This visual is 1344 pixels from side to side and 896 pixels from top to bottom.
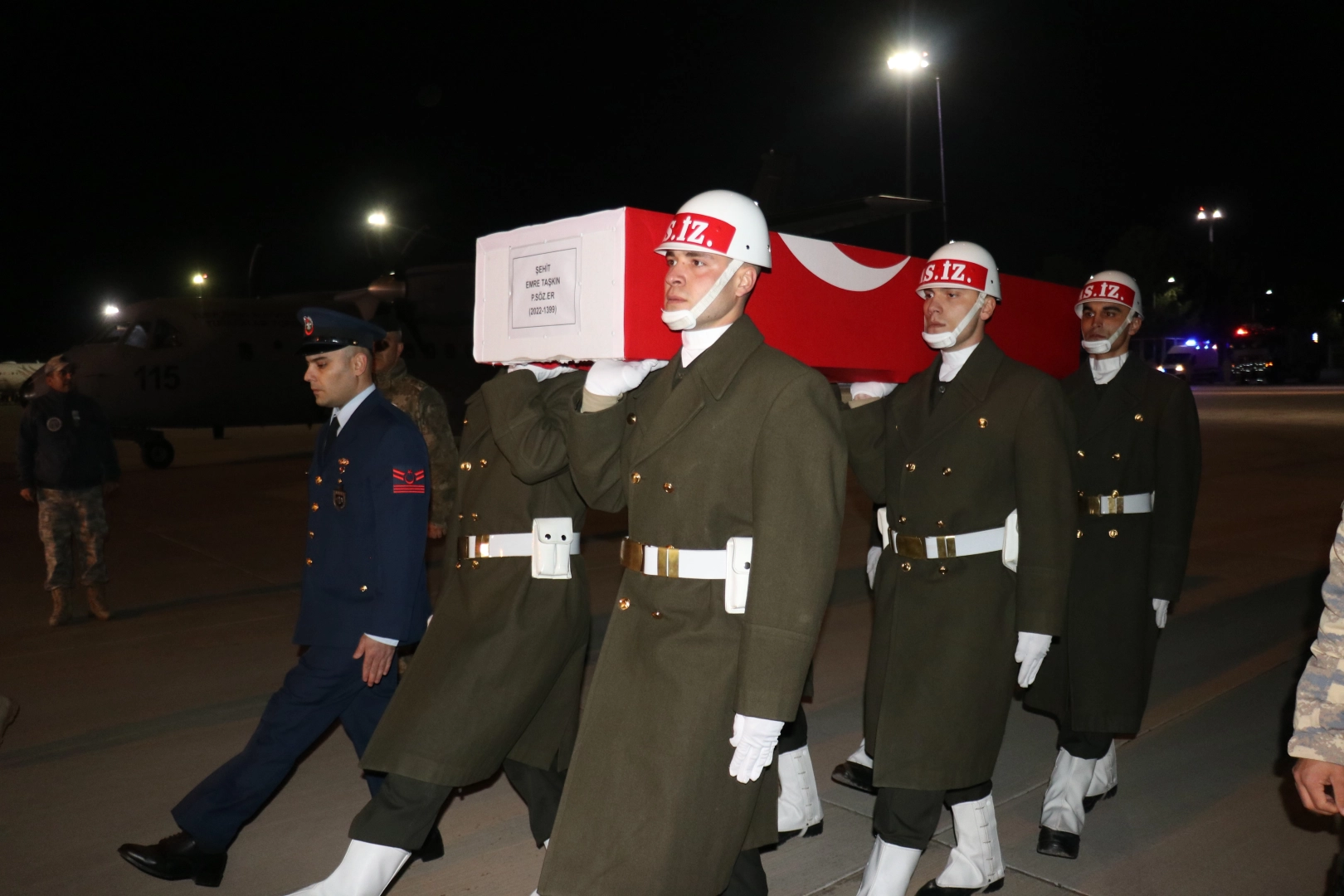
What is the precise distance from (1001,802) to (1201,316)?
248ft

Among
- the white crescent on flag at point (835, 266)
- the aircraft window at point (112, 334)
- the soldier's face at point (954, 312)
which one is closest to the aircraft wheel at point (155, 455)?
the aircraft window at point (112, 334)

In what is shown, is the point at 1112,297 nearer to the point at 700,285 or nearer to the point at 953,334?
the point at 953,334

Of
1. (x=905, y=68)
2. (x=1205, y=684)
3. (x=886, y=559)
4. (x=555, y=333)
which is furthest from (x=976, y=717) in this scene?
(x=905, y=68)

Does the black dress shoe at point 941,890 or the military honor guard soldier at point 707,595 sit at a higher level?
the military honor guard soldier at point 707,595

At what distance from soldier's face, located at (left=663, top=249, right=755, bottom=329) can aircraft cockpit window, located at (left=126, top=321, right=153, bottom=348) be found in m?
17.5

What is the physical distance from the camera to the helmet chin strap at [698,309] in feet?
8.66

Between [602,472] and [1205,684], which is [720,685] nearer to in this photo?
[602,472]

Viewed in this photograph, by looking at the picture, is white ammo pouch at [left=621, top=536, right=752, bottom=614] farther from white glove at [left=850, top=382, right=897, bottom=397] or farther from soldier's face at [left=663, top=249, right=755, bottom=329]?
white glove at [left=850, top=382, right=897, bottom=397]

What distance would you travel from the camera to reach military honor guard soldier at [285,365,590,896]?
10.0ft

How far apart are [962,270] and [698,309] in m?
1.41

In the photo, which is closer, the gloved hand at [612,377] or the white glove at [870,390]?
the gloved hand at [612,377]

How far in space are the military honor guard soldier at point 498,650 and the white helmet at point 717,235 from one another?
66 centimetres

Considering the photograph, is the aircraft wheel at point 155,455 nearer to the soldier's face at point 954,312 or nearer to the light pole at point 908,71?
the light pole at point 908,71

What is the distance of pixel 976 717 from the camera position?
3256 mm
